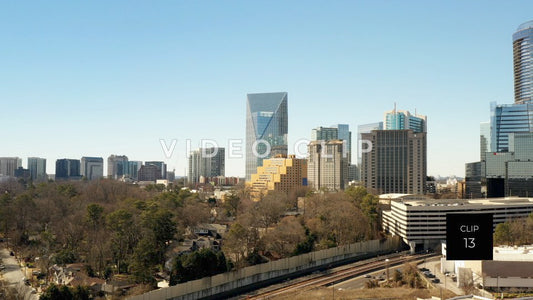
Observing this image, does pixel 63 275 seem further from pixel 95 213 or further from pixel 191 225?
pixel 191 225

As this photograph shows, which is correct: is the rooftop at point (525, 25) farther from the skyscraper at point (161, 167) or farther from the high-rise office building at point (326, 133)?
the skyscraper at point (161, 167)

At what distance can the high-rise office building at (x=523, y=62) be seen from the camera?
102 metres

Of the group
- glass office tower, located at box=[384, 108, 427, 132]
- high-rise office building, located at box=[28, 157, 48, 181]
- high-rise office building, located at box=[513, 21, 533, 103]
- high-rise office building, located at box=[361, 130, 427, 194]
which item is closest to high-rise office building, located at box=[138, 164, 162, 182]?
high-rise office building, located at box=[28, 157, 48, 181]

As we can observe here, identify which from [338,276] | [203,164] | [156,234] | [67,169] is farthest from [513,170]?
[67,169]

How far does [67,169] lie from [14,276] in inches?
4388

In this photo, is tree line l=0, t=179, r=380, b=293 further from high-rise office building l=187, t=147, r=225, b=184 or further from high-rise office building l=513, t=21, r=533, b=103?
high-rise office building l=187, t=147, r=225, b=184

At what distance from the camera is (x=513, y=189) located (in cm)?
7462

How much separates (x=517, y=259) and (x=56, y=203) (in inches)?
1640

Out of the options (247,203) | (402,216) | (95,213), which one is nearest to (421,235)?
(402,216)

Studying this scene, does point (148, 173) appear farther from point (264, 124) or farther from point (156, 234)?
point (156, 234)

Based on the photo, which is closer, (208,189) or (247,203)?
(247,203)

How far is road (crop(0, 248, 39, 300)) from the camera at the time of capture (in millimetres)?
23727

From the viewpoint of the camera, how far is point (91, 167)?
14000cm

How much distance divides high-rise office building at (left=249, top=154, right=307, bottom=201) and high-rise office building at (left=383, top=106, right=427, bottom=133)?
50.4 m
